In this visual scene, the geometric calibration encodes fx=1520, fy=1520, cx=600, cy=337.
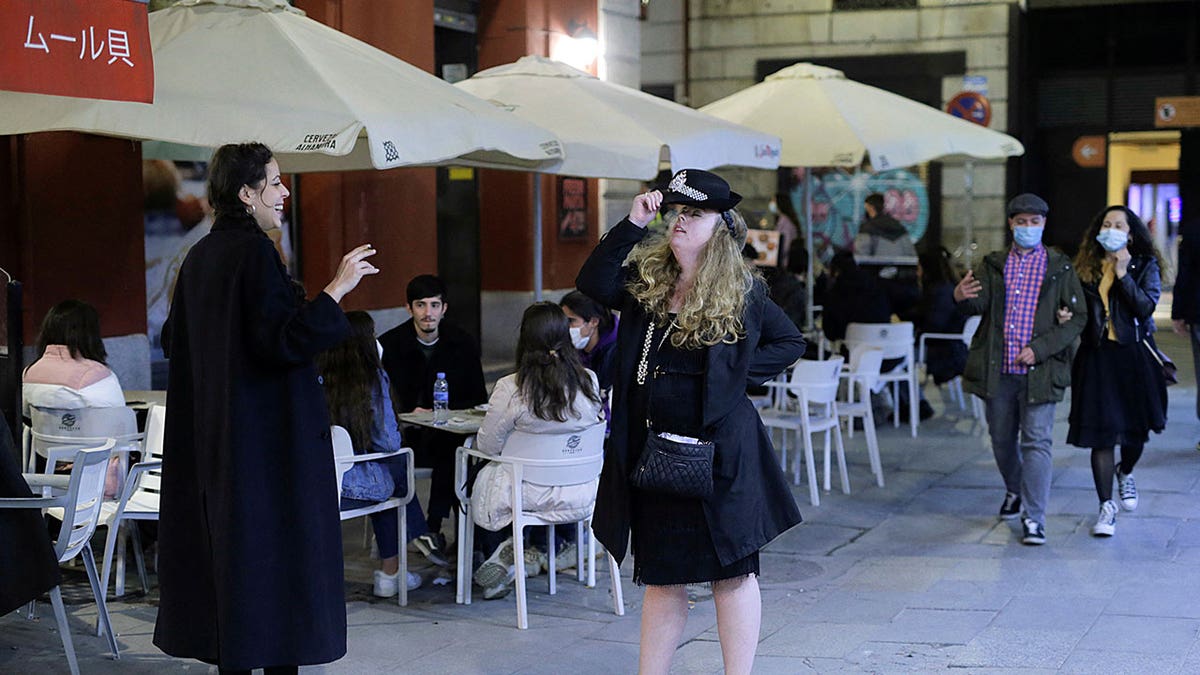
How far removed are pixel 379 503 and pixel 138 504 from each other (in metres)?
1.02

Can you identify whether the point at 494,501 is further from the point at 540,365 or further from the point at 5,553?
the point at 5,553

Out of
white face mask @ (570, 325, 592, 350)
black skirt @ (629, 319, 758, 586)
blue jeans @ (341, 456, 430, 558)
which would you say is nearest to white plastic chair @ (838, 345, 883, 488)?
white face mask @ (570, 325, 592, 350)

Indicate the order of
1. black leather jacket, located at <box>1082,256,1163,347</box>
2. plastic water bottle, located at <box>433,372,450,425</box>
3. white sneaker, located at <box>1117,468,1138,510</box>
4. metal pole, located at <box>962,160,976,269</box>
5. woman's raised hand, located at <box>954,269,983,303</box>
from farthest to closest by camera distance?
metal pole, located at <box>962,160,976,269</box> → white sneaker, located at <box>1117,468,1138,510</box> → black leather jacket, located at <box>1082,256,1163,347</box> → woman's raised hand, located at <box>954,269,983,303</box> → plastic water bottle, located at <box>433,372,450,425</box>

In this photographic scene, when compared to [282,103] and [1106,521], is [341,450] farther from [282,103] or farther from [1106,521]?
A: [1106,521]

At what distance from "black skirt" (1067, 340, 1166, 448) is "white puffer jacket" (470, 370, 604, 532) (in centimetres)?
305

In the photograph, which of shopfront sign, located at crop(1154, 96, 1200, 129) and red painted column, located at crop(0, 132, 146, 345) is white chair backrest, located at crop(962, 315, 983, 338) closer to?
red painted column, located at crop(0, 132, 146, 345)

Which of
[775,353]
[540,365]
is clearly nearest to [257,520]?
[775,353]

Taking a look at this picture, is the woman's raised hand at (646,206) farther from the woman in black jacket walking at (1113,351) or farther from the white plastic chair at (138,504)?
the woman in black jacket walking at (1113,351)

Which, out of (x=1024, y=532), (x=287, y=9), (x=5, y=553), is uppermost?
(x=287, y=9)

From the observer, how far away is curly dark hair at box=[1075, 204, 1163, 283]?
8.27 meters

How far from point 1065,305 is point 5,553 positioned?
17.4 ft

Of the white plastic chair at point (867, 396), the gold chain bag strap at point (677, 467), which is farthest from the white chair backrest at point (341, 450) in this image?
the white plastic chair at point (867, 396)

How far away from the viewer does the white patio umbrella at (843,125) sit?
11328 millimetres

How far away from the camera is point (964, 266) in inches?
736
